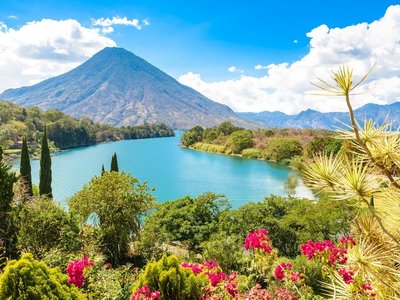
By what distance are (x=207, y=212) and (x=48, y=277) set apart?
11.2 m

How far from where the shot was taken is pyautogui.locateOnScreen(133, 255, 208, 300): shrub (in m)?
5.40

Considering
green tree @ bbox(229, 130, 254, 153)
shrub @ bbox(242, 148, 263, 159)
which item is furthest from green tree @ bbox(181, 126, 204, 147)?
shrub @ bbox(242, 148, 263, 159)

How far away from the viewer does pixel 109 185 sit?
1296cm

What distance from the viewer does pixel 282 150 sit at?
5703 centimetres

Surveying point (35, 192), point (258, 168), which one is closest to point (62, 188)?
point (35, 192)

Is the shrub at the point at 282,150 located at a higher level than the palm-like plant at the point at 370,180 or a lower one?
lower

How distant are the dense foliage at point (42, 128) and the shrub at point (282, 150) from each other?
4197cm

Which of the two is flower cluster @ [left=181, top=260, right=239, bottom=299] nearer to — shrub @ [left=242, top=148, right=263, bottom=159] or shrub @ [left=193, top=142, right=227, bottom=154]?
shrub @ [left=242, top=148, right=263, bottom=159]

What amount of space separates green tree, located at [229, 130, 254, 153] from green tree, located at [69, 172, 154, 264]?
55.6 m

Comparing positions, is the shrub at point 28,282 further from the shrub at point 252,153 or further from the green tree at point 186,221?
the shrub at point 252,153

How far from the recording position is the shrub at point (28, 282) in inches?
169

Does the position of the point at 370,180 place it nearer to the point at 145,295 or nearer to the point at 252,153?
the point at 145,295

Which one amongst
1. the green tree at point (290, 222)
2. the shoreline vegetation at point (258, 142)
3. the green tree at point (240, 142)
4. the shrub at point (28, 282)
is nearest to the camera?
the shrub at point (28, 282)

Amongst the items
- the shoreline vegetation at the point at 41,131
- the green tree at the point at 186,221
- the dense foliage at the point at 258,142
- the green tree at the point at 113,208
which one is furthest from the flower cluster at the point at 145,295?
the shoreline vegetation at the point at 41,131
